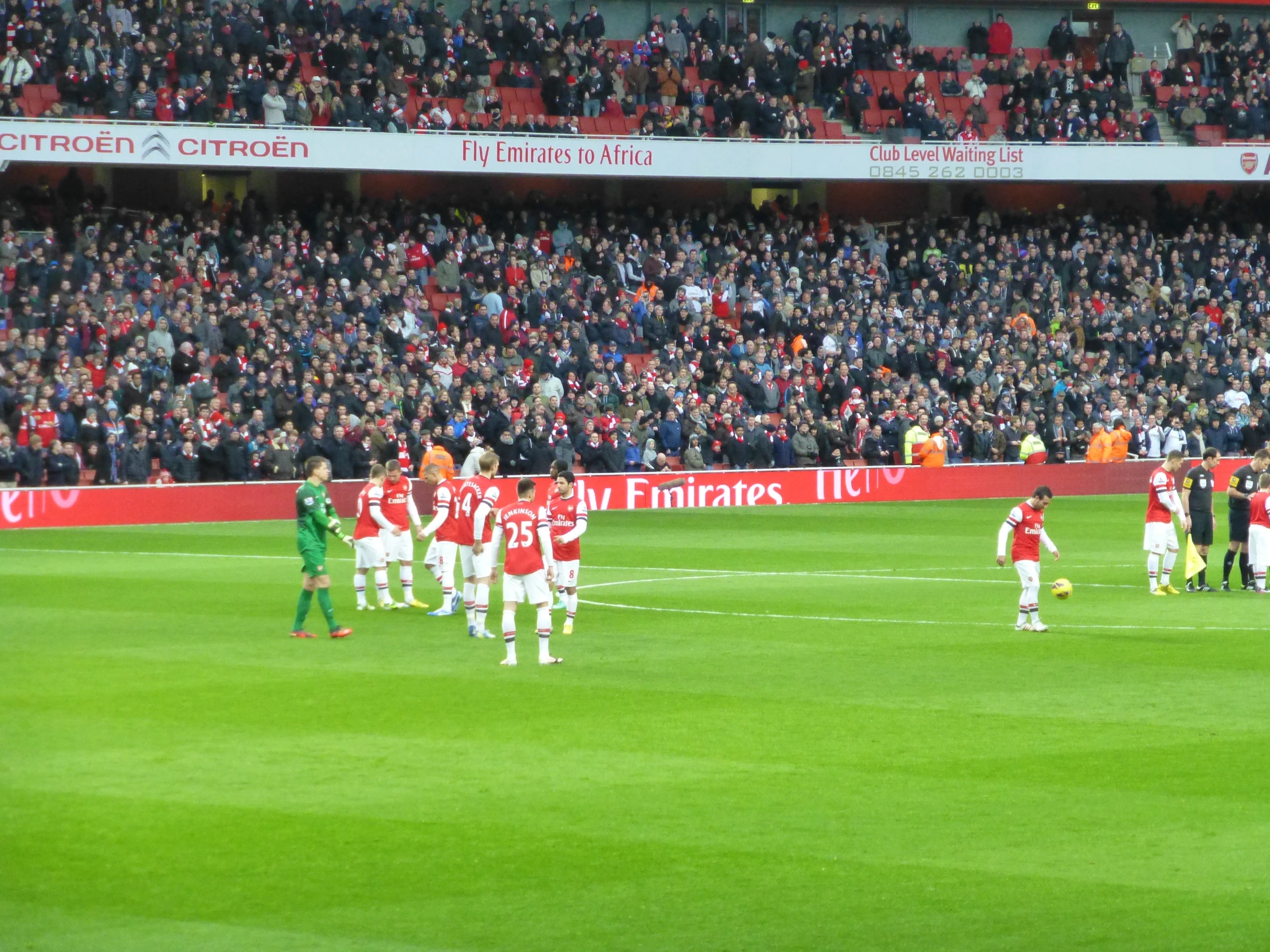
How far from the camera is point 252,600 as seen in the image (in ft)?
75.0

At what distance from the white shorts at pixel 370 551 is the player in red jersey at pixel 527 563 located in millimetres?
4658

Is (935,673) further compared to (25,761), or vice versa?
(935,673)

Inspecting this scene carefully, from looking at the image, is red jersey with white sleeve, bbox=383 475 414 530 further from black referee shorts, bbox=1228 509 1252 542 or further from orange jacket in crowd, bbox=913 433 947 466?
orange jacket in crowd, bbox=913 433 947 466

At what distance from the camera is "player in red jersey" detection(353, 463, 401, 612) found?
21516 mm

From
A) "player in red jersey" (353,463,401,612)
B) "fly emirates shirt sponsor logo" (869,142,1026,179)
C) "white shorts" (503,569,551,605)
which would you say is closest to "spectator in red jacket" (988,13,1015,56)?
"fly emirates shirt sponsor logo" (869,142,1026,179)

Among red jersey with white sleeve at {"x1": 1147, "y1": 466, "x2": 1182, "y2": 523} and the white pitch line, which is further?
red jersey with white sleeve at {"x1": 1147, "y1": 466, "x2": 1182, "y2": 523}

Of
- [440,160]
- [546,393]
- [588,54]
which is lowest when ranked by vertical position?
[546,393]

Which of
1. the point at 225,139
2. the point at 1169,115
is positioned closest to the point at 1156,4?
the point at 1169,115

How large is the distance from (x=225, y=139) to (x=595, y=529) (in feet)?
47.5

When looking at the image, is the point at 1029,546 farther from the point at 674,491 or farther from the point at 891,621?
the point at 674,491

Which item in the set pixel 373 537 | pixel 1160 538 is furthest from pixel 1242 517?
pixel 373 537

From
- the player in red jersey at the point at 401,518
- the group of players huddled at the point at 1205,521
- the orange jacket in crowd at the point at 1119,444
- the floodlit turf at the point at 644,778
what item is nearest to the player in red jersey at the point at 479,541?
the floodlit turf at the point at 644,778

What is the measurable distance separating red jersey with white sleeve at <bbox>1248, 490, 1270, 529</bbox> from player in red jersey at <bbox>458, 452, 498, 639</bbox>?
33.8 ft

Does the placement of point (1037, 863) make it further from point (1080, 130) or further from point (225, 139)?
point (1080, 130)
